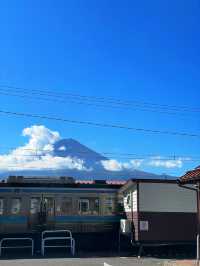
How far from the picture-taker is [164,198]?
26969 millimetres

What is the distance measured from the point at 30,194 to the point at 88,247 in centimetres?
430

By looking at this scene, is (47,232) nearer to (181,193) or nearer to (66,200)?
(66,200)

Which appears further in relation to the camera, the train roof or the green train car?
the train roof

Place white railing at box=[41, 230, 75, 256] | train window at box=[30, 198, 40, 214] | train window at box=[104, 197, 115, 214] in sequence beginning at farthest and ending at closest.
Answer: train window at box=[104, 197, 115, 214] → train window at box=[30, 198, 40, 214] → white railing at box=[41, 230, 75, 256]

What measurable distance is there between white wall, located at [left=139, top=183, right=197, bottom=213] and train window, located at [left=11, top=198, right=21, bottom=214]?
6910 mm

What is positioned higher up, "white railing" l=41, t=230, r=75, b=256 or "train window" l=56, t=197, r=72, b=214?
"train window" l=56, t=197, r=72, b=214

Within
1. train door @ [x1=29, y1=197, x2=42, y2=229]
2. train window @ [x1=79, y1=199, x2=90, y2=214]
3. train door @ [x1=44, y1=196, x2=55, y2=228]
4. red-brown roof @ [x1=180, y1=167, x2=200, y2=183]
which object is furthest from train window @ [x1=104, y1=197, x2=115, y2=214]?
red-brown roof @ [x1=180, y1=167, x2=200, y2=183]

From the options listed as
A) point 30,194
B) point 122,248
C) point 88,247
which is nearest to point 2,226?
point 30,194

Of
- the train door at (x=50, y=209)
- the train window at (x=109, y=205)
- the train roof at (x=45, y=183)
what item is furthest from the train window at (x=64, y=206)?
the train window at (x=109, y=205)

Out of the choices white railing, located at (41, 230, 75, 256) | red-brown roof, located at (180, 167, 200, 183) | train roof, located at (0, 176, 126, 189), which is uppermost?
train roof, located at (0, 176, 126, 189)

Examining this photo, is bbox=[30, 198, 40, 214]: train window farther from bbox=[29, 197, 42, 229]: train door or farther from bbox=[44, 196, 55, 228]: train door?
→ bbox=[44, 196, 55, 228]: train door

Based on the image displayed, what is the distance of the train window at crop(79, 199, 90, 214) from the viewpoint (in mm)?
29531

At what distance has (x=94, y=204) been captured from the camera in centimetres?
2972

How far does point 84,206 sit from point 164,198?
197 inches
